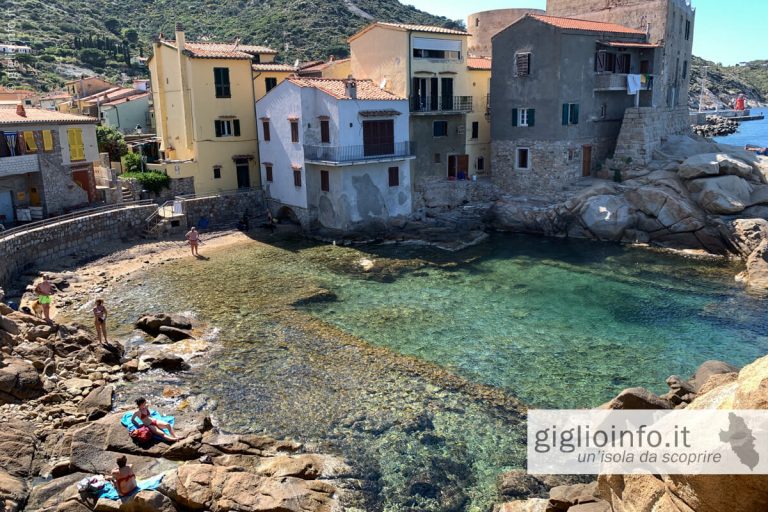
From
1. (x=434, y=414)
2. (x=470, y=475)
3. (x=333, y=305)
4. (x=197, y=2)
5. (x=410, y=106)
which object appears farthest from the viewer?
(x=197, y=2)

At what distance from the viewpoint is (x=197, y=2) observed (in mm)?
107812

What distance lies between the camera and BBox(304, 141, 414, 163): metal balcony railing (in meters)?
35.8

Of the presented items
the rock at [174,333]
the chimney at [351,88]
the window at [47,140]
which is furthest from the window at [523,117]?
the window at [47,140]

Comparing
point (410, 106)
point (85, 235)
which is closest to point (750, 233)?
point (410, 106)

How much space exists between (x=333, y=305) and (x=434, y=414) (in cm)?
1020

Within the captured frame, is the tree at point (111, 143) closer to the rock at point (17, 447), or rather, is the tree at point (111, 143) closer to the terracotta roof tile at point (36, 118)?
the terracotta roof tile at point (36, 118)

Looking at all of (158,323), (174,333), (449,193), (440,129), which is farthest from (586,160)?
(158,323)

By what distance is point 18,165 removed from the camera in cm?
3294

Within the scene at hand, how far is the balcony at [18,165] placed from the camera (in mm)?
32156

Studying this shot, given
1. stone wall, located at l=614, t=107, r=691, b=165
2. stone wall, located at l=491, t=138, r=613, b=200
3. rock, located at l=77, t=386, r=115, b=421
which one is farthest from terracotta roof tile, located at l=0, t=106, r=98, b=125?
stone wall, located at l=614, t=107, r=691, b=165

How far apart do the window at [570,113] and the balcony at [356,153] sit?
10.5 meters

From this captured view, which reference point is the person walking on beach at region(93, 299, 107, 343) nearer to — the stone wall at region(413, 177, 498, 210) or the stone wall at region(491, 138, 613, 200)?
the stone wall at region(413, 177, 498, 210)

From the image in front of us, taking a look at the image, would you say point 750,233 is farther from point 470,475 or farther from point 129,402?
point 129,402

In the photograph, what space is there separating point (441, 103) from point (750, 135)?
8531 cm
